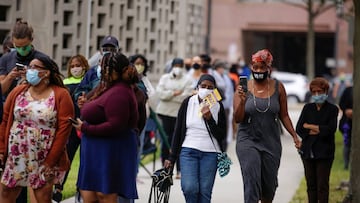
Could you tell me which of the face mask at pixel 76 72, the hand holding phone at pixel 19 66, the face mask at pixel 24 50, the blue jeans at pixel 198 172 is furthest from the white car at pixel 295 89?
the hand holding phone at pixel 19 66

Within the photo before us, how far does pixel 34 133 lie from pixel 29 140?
0.08 m

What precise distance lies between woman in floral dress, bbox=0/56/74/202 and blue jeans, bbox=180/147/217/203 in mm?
1693

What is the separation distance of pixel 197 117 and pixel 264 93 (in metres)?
0.75

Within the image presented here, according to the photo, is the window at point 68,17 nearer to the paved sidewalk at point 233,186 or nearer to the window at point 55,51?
the window at point 55,51

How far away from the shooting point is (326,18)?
65.1 meters

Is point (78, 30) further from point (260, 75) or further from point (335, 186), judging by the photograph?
point (260, 75)

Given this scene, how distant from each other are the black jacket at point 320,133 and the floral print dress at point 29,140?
3.68m

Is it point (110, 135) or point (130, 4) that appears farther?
point (130, 4)

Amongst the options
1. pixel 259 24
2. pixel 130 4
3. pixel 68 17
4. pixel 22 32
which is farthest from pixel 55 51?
pixel 259 24

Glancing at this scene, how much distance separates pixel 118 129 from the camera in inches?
352

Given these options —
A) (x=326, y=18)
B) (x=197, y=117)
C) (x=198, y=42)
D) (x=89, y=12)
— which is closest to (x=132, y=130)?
(x=197, y=117)

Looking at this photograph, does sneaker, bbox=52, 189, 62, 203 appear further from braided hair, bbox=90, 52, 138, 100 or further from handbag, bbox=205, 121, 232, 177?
braided hair, bbox=90, 52, 138, 100

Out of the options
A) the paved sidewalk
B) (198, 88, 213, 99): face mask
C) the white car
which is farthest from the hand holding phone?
the white car

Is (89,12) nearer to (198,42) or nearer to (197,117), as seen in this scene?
(197,117)
